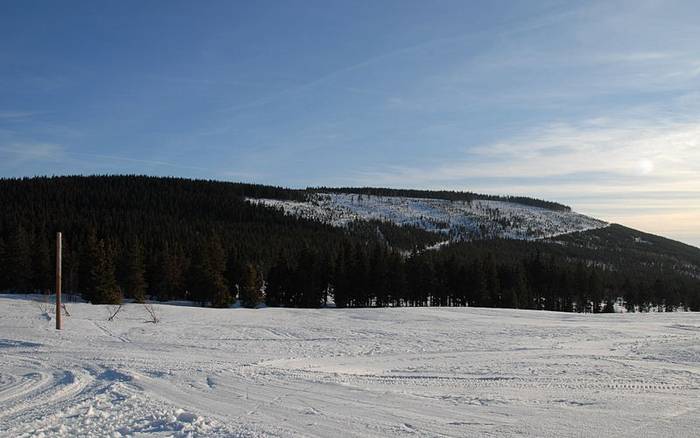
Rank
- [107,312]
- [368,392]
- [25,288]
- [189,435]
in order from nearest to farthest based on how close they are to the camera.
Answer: [189,435] < [368,392] < [107,312] < [25,288]

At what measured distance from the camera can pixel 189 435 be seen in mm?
7109

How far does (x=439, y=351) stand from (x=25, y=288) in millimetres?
63242

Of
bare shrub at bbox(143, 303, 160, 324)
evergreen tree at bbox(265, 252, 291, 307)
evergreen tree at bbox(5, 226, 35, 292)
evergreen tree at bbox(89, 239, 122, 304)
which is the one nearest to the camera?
bare shrub at bbox(143, 303, 160, 324)

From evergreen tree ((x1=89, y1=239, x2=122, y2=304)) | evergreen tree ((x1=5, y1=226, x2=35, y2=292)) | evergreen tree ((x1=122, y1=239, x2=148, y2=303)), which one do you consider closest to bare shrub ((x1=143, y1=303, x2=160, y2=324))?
evergreen tree ((x1=89, y1=239, x2=122, y2=304))

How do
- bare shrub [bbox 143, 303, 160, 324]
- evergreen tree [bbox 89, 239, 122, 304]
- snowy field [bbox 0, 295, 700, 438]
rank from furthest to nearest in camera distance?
1. evergreen tree [bbox 89, 239, 122, 304]
2. bare shrub [bbox 143, 303, 160, 324]
3. snowy field [bbox 0, 295, 700, 438]

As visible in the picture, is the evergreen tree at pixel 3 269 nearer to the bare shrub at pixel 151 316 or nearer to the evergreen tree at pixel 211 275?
the evergreen tree at pixel 211 275

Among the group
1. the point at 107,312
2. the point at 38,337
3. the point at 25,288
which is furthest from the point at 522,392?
Result: the point at 25,288

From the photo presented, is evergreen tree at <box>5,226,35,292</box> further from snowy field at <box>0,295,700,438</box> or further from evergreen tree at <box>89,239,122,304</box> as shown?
snowy field at <box>0,295,700,438</box>

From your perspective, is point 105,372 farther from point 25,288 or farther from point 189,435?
point 25,288

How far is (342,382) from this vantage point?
436 inches

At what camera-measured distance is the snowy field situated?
7.79 metres

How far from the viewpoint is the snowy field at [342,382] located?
7785 mm

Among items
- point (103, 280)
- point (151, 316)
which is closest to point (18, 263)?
point (103, 280)

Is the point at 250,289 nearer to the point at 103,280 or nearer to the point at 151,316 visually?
the point at 103,280
